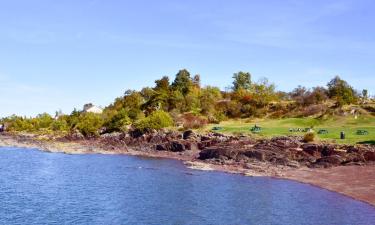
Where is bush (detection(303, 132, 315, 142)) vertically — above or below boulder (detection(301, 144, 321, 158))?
above

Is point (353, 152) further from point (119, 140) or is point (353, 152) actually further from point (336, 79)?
point (336, 79)

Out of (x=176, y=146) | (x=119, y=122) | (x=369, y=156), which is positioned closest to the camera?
(x=369, y=156)

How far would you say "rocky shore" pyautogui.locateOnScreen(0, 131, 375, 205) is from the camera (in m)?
60.3

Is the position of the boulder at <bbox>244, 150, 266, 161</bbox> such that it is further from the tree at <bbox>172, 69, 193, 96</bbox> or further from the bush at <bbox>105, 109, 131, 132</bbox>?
the tree at <bbox>172, 69, 193, 96</bbox>

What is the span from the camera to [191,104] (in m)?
141

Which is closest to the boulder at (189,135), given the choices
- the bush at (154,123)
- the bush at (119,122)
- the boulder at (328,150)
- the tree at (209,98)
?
the bush at (154,123)

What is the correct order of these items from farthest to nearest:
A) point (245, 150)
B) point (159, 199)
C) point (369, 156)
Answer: point (245, 150) → point (369, 156) → point (159, 199)

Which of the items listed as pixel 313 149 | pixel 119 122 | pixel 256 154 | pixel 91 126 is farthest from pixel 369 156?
pixel 91 126

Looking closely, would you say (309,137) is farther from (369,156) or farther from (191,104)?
(191,104)

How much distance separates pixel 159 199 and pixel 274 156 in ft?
101

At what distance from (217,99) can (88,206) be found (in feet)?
367

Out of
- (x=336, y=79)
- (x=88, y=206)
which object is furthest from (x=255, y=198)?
(x=336, y=79)

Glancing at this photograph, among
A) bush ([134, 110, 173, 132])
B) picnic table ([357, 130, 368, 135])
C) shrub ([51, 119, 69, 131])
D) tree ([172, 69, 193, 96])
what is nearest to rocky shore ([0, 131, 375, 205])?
bush ([134, 110, 173, 132])

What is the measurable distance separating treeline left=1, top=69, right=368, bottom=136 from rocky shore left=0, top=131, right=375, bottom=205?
1574cm
